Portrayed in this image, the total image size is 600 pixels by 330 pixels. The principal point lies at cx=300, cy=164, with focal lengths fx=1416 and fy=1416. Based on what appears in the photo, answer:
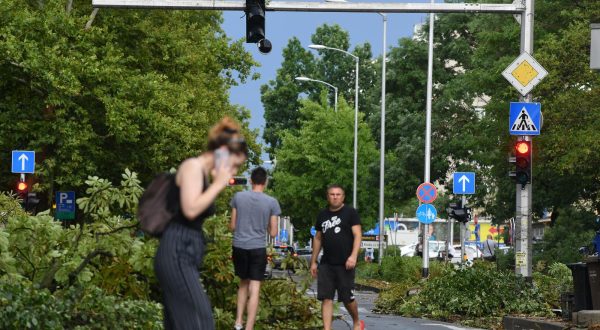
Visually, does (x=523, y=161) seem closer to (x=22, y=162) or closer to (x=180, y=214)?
(x=180, y=214)

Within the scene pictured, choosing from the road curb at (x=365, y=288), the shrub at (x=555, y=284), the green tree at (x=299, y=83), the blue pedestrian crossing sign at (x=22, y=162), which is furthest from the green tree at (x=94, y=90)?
the green tree at (x=299, y=83)

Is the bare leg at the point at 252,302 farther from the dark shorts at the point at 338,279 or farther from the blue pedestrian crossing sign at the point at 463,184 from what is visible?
the blue pedestrian crossing sign at the point at 463,184

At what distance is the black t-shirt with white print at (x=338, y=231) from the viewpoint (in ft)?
50.7

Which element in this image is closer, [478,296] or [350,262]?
[350,262]

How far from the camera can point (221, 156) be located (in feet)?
24.7

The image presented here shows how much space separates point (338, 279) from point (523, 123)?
780 cm

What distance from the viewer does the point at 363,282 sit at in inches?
1811

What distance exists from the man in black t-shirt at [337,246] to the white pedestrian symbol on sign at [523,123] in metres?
7.55

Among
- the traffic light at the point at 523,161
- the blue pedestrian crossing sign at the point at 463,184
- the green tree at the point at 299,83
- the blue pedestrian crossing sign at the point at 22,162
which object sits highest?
the green tree at the point at 299,83

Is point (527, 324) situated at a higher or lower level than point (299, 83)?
lower

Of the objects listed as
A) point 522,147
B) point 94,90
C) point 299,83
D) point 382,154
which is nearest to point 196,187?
point 522,147

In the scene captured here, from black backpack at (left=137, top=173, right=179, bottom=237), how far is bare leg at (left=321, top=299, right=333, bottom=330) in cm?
673

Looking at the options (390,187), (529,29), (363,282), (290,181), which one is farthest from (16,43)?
(290,181)

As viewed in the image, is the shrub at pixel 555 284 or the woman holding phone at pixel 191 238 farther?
the shrub at pixel 555 284
